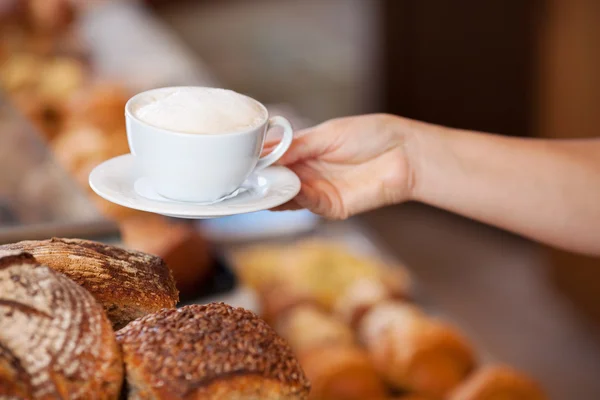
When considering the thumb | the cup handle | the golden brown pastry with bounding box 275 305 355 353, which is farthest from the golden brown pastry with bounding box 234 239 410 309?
the cup handle

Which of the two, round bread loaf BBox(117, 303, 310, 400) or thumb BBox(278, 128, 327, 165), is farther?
thumb BBox(278, 128, 327, 165)

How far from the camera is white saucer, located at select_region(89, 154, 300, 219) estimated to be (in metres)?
0.55

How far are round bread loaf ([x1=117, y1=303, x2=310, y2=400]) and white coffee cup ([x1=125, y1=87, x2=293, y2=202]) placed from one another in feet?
0.46

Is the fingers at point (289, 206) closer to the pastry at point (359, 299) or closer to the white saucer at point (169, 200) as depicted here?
the white saucer at point (169, 200)

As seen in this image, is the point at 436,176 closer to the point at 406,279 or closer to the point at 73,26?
the point at 406,279

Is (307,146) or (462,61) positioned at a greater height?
(307,146)

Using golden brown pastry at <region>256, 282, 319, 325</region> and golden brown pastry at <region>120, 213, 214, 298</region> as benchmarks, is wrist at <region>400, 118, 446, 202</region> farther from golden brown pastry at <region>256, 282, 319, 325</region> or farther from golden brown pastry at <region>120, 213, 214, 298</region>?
golden brown pastry at <region>256, 282, 319, 325</region>

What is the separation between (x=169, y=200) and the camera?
57 centimetres

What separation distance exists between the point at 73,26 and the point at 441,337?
2191 millimetres

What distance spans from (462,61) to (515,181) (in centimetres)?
378

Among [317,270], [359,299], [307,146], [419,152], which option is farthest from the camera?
[317,270]

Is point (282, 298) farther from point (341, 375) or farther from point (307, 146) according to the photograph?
point (307, 146)

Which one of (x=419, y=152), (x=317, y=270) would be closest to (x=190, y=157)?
(x=419, y=152)

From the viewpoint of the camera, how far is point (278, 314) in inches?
65.2
